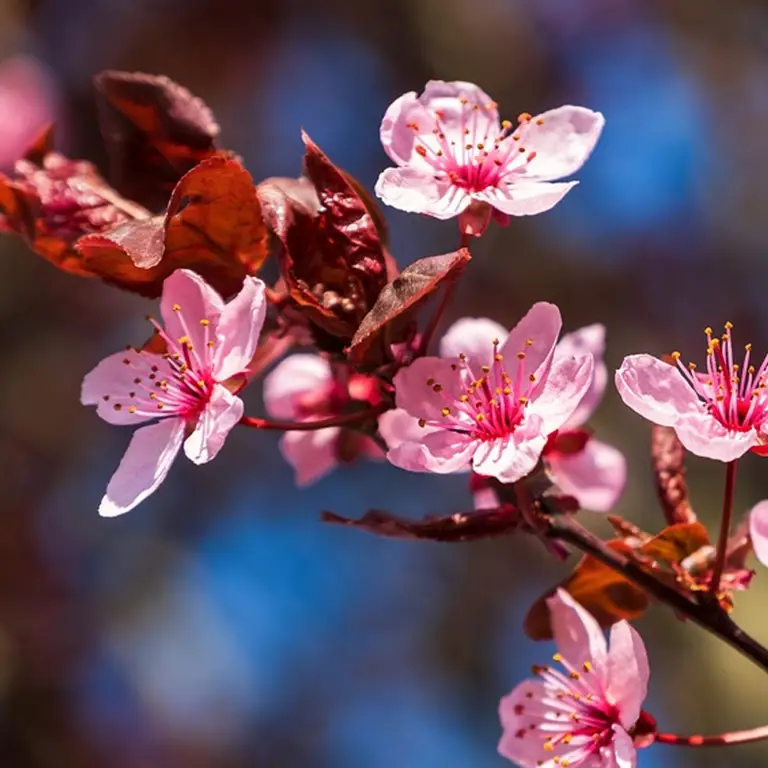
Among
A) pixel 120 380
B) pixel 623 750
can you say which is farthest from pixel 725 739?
pixel 120 380

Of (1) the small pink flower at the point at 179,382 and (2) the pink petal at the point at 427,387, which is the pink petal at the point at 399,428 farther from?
(1) the small pink flower at the point at 179,382

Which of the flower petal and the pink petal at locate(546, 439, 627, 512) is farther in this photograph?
the pink petal at locate(546, 439, 627, 512)

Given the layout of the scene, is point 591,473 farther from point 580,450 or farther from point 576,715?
point 576,715

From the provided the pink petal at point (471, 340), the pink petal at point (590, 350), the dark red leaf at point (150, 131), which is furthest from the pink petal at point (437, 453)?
the dark red leaf at point (150, 131)

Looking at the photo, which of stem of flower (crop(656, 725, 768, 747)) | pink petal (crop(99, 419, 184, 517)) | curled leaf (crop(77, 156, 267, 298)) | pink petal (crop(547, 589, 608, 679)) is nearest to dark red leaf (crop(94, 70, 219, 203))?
curled leaf (crop(77, 156, 267, 298))

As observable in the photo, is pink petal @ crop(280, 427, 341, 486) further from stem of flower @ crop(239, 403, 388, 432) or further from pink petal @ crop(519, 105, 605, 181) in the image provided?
pink petal @ crop(519, 105, 605, 181)

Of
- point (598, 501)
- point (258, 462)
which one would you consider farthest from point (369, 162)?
point (598, 501)

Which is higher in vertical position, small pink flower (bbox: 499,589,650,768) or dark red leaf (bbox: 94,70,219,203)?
dark red leaf (bbox: 94,70,219,203)
